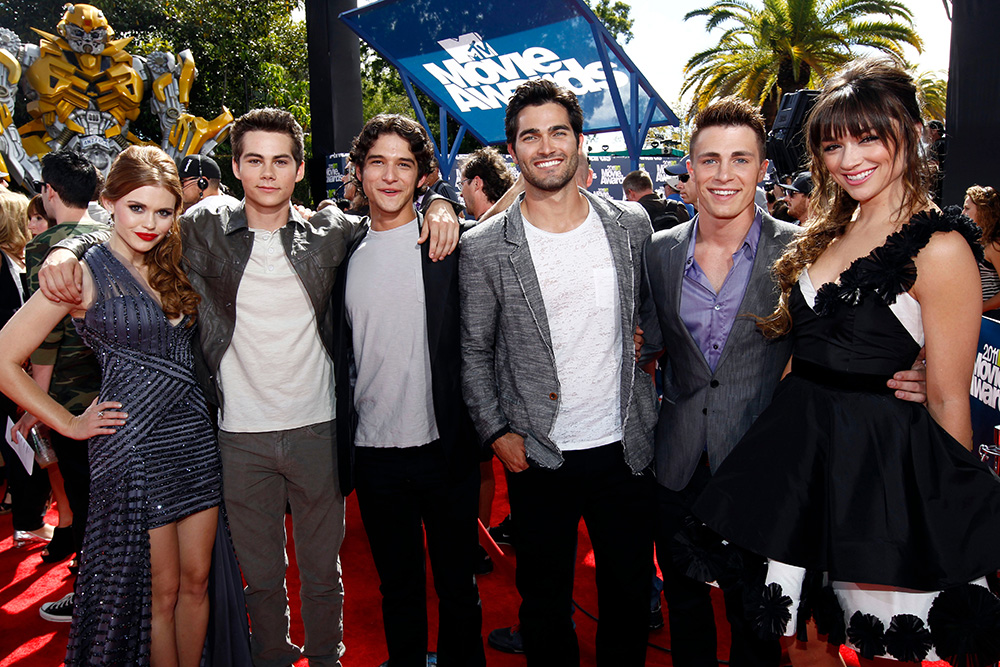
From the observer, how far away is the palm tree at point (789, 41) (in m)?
18.1

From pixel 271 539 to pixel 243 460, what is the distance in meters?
0.34

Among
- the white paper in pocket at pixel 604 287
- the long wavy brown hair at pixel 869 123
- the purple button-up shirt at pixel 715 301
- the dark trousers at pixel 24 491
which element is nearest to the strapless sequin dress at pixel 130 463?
the white paper in pocket at pixel 604 287

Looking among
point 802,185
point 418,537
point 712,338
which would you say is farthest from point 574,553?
point 802,185

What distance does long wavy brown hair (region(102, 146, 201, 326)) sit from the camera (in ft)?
7.58

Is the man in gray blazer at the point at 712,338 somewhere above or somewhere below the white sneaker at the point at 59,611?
above

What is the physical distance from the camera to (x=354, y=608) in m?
3.26

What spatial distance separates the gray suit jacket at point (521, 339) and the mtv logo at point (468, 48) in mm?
10190

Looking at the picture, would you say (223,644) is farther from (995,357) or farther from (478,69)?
(478,69)

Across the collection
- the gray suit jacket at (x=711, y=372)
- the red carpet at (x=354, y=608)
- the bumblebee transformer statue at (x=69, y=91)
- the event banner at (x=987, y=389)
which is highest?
the bumblebee transformer statue at (x=69, y=91)

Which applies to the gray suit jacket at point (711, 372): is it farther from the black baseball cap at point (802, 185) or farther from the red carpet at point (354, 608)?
the black baseball cap at point (802, 185)

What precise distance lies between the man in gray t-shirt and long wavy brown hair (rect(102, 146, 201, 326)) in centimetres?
53

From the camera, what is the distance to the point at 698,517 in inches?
79.4

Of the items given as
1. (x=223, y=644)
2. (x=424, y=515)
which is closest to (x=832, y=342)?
(x=424, y=515)

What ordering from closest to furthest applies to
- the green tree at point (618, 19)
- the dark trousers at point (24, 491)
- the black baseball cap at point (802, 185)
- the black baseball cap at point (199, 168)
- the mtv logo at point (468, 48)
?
the dark trousers at point (24, 491), the black baseball cap at point (199, 168), the black baseball cap at point (802, 185), the mtv logo at point (468, 48), the green tree at point (618, 19)
